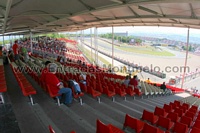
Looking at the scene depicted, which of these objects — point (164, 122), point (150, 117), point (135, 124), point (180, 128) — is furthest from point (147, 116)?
point (135, 124)

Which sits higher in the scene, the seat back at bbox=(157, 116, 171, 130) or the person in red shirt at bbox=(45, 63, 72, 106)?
the person in red shirt at bbox=(45, 63, 72, 106)

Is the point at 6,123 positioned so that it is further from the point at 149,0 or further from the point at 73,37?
the point at 73,37

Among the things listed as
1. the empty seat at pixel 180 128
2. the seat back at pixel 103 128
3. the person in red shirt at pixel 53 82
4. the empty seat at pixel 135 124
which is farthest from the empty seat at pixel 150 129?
the person in red shirt at pixel 53 82

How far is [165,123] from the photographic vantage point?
15.1ft

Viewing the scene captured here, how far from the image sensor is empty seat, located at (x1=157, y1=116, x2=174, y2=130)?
4.55 m

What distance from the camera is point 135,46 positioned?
63781 millimetres

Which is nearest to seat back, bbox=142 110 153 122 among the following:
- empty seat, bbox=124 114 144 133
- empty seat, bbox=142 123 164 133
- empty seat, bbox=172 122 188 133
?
empty seat, bbox=172 122 188 133

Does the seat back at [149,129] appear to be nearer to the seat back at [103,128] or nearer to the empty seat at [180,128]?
the seat back at [103,128]

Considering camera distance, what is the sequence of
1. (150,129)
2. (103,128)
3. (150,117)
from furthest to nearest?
(150,117)
(150,129)
(103,128)

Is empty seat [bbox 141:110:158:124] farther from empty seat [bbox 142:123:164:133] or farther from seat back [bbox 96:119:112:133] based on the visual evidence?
seat back [bbox 96:119:112:133]

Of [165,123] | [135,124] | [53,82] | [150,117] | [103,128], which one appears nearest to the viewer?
[103,128]

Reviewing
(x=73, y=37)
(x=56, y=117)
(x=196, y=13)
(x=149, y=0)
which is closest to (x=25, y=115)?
(x=56, y=117)

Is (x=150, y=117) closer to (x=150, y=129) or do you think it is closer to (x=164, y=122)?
(x=164, y=122)

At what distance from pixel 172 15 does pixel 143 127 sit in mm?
→ 7962
